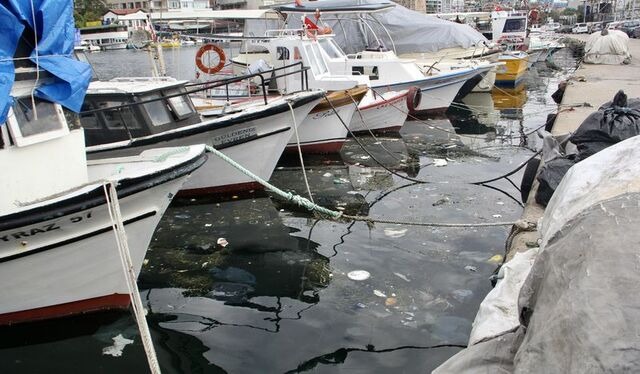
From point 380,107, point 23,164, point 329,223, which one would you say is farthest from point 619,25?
point 23,164

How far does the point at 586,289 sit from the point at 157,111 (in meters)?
7.83

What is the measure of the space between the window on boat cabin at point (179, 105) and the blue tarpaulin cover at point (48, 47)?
320 centimetres

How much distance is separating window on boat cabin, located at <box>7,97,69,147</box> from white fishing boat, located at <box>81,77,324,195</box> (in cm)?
239

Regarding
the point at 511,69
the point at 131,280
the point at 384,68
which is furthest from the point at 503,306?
the point at 511,69

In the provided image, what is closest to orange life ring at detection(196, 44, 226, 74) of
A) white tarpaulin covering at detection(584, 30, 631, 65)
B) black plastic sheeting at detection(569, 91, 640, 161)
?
black plastic sheeting at detection(569, 91, 640, 161)

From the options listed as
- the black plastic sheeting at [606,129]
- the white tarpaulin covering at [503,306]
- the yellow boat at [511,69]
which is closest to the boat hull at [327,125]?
the black plastic sheeting at [606,129]

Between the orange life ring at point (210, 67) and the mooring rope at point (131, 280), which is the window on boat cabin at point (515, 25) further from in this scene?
the mooring rope at point (131, 280)

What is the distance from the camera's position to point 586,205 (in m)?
2.33

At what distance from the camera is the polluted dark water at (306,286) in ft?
15.7

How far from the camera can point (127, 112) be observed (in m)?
8.41

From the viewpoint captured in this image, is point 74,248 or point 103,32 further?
point 103,32

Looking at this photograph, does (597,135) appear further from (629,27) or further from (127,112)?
(629,27)

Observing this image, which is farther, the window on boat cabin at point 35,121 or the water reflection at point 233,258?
the water reflection at point 233,258

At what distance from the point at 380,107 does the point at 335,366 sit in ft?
31.9
